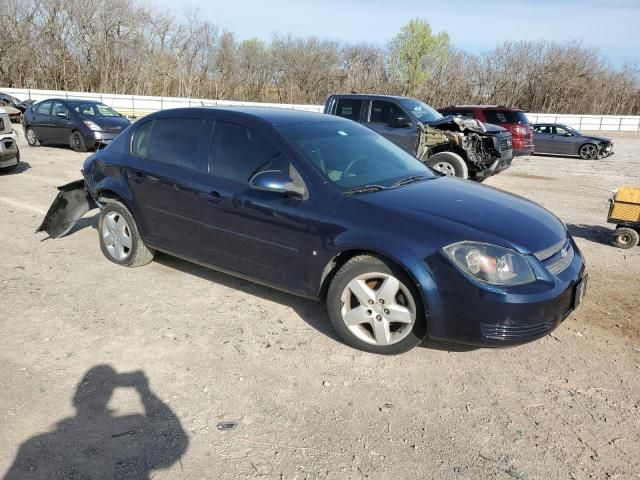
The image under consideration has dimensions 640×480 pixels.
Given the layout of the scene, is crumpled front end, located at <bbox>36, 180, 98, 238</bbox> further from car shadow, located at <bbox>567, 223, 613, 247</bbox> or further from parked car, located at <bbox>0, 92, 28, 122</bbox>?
parked car, located at <bbox>0, 92, 28, 122</bbox>

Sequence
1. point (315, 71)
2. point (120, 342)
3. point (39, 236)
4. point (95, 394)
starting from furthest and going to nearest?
point (315, 71)
point (39, 236)
point (120, 342)
point (95, 394)

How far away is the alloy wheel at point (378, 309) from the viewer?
350cm

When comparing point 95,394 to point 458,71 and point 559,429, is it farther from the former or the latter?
point 458,71

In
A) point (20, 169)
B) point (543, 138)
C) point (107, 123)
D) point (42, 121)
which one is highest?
point (543, 138)

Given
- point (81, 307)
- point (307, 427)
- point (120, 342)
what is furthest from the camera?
point (81, 307)

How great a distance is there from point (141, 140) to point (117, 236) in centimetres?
102

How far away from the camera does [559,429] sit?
2.95m

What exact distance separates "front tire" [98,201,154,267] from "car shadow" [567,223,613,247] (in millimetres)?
5737

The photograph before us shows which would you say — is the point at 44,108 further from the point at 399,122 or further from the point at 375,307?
the point at 375,307

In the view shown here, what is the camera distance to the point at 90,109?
14656 millimetres

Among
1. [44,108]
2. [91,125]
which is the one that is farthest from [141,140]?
[44,108]

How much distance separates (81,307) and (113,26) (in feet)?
150

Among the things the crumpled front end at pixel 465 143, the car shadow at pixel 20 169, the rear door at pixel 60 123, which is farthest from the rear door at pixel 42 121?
the crumpled front end at pixel 465 143

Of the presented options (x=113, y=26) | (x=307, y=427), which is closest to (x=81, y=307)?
(x=307, y=427)
